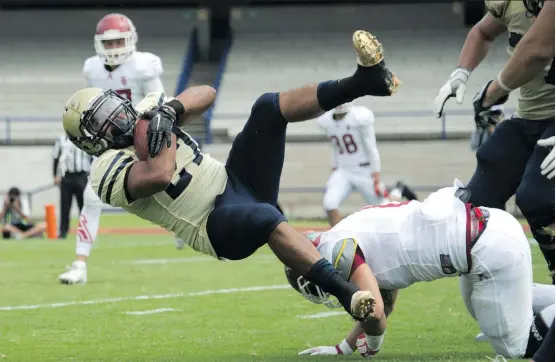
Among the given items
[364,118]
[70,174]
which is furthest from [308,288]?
[70,174]

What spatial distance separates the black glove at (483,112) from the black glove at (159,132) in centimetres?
128

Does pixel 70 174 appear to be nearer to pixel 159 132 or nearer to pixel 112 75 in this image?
pixel 112 75

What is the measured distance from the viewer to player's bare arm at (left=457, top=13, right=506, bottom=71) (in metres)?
5.55

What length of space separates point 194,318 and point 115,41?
8.75ft

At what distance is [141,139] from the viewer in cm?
483

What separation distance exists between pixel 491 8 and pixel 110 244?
8.03 m

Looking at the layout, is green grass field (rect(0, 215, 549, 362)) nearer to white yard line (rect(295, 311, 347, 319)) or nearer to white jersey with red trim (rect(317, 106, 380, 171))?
white yard line (rect(295, 311, 347, 319))

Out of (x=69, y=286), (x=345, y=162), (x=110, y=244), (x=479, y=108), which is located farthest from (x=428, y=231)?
(x=110, y=244)

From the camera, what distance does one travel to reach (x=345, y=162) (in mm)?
12156

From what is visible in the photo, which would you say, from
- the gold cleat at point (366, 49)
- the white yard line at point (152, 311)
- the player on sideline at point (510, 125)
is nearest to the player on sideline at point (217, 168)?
the gold cleat at point (366, 49)

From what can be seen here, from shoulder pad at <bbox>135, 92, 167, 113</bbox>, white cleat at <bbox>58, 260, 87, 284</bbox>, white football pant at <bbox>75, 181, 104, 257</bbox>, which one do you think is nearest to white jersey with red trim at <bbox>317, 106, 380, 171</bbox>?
white football pant at <bbox>75, 181, 104, 257</bbox>

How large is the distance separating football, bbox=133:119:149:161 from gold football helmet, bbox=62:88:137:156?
91mm

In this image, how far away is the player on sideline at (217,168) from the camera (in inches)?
183

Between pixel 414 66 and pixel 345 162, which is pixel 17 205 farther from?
pixel 414 66
